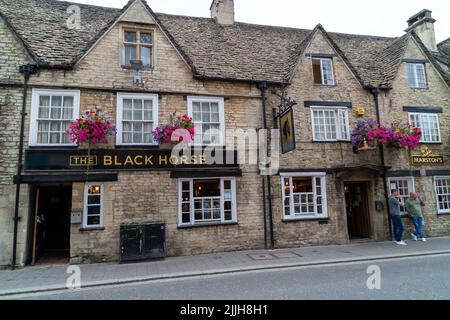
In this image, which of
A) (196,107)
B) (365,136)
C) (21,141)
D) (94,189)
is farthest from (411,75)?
(21,141)

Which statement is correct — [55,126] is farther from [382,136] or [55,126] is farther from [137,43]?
[382,136]

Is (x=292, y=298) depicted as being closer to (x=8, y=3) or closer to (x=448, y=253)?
(x=448, y=253)

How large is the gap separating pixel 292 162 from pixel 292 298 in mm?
6977

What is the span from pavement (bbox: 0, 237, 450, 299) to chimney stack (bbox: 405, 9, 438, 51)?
13220 mm

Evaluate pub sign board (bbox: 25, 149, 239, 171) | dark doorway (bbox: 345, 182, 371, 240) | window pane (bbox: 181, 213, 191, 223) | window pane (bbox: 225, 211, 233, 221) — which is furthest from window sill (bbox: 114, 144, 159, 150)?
dark doorway (bbox: 345, 182, 371, 240)

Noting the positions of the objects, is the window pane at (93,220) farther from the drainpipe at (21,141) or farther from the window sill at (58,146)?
the window sill at (58,146)

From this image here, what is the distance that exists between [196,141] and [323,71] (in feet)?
25.2

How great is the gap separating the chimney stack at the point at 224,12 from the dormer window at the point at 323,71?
599 centimetres

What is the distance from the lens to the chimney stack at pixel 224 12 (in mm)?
15625

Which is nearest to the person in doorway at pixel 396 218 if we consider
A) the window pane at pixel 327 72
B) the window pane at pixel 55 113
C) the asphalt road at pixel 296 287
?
the asphalt road at pixel 296 287

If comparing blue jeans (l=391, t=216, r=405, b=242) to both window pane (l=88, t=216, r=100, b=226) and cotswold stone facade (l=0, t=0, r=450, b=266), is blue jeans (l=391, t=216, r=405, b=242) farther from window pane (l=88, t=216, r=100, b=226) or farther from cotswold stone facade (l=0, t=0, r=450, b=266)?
window pane (l=88, t=216, r=100, b=226)

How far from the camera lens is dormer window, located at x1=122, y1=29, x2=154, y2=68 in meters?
11.1

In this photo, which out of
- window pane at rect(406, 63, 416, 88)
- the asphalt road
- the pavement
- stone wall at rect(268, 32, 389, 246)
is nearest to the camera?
the asphalt road

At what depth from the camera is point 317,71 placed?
13281 mm
